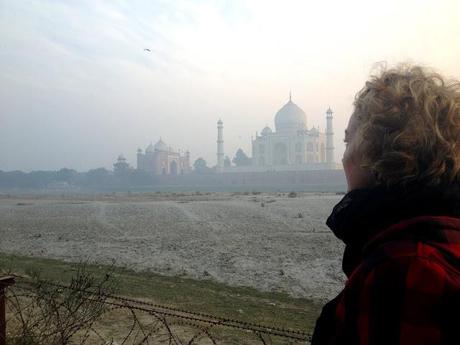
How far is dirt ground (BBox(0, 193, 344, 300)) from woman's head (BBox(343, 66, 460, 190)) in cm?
594

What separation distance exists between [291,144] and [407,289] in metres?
60.7

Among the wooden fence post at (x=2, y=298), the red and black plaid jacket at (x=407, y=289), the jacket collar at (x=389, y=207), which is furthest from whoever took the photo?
the wooden fence post at (x=2, y=298)

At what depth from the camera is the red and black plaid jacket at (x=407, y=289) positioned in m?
0.78

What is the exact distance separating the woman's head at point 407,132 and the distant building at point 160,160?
66499mm

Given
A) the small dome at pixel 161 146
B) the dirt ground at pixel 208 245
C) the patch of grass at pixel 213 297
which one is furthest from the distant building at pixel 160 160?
the patch of grass at pixel 213 297

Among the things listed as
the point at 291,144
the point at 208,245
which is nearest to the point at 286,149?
the point at 291,144

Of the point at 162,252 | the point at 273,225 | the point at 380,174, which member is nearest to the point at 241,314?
the point at 380,174

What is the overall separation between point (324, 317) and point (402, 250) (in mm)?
265

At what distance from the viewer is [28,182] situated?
7512cm

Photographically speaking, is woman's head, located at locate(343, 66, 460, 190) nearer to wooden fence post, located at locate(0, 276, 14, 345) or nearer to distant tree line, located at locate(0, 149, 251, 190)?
wooden fence post, located at locate(0, 276, 14, 345)

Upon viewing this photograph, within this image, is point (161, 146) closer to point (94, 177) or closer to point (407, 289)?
point (94, 177)

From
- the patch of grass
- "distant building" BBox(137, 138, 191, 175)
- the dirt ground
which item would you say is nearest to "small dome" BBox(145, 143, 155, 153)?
"distant building" BBox(137, 138, 191, 175)

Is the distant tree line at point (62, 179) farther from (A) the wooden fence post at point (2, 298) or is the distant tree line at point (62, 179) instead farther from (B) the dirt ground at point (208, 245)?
(A) the wooden fence post at point (2, 298)

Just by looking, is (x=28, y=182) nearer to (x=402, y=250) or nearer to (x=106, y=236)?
(x=106, y=236)
